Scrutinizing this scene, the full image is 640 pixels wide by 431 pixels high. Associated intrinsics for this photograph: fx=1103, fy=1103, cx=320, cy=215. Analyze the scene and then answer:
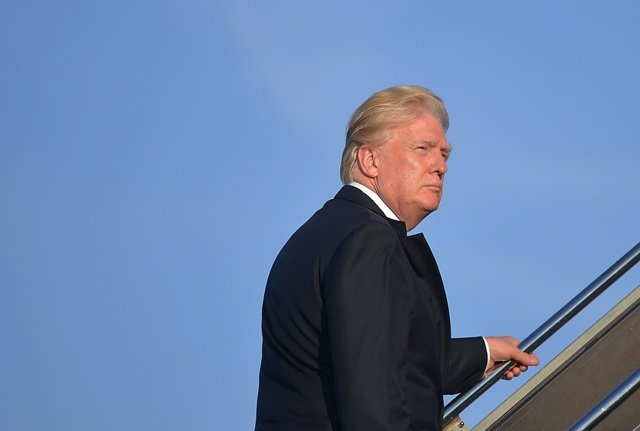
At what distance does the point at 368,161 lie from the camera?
8.82 feet

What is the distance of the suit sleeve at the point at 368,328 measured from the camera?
2.24 m

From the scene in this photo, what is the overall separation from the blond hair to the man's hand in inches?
30.4

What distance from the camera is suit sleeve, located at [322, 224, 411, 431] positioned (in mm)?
2238

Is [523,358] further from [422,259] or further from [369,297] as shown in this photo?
[369,297]

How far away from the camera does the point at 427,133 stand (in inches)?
106

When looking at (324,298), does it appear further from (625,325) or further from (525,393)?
(625,325)

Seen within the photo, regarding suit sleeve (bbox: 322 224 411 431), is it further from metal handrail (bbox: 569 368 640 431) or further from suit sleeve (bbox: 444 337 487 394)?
suit sleeve (bbox: 444 337 487 394)

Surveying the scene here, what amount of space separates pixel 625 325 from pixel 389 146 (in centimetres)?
204

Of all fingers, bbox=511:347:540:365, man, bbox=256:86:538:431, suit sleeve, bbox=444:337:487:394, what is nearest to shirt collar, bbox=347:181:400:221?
man, bbox=256:86:538:431

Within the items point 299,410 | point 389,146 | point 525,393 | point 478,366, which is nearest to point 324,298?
point 299,410

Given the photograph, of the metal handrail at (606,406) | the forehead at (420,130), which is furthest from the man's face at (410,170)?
the metal handrail at (606,406)

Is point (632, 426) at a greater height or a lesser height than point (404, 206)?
lesser

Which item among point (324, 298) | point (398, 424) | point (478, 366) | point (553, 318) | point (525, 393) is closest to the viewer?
point (398, 424)

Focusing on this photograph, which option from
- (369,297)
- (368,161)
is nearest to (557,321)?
(368,161)
